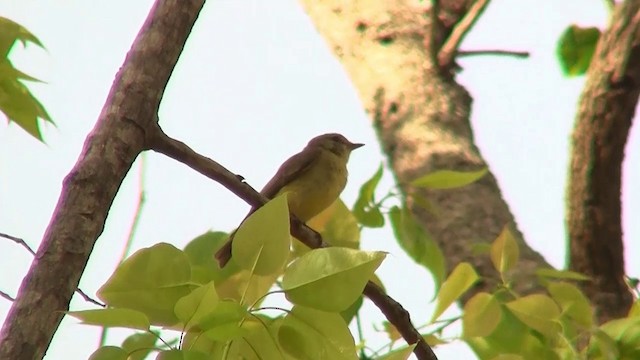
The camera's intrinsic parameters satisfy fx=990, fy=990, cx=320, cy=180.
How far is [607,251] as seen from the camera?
357cm

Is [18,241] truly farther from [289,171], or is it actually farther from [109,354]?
[289,171]

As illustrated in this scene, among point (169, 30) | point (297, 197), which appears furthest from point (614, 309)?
point (169, 30)

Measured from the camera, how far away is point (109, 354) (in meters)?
1.39

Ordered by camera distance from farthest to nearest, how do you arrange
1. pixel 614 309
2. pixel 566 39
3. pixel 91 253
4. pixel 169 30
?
pixel 566 39
pixel 614 309
pixel 169 30
pixel 91 253

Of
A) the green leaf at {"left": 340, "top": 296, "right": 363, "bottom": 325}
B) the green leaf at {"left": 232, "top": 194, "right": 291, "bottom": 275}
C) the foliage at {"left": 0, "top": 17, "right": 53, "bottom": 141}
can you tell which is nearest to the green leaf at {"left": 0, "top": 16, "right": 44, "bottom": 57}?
the foliage at {"left": 0, "top": 17, "right": 53, "bottom": 141}

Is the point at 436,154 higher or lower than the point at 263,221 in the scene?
lower

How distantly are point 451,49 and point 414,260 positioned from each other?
1.99 m

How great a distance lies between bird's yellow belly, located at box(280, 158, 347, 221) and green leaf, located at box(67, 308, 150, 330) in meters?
2.25

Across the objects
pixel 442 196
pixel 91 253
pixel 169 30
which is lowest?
pixel 442 196

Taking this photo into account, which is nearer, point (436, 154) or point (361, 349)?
point (361, 349)

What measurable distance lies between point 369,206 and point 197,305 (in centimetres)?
120

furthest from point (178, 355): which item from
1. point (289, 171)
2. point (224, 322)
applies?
point (289, 171)

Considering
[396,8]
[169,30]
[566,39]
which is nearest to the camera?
[169,30]

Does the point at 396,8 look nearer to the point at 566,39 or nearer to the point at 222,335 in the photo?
the point at 566,39
